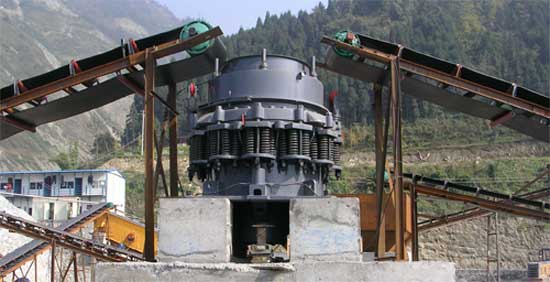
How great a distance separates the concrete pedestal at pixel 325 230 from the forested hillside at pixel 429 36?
232 feet

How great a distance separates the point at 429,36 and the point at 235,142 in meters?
103

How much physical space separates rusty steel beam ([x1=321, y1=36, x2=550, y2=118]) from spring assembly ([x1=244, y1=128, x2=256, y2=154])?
243 cm

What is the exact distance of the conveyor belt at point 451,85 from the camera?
12055 millimetres

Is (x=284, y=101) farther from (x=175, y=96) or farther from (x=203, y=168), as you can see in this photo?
(x=175, y=96)

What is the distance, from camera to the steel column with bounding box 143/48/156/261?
11.1 metres

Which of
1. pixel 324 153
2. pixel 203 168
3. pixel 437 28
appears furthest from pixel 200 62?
pixel 437 28

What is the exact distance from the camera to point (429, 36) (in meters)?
109

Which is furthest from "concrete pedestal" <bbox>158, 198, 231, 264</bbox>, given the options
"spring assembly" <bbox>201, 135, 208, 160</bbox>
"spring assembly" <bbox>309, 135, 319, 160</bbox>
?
"spring assembly" <bbox>309, 135, 319, 160</bbox>

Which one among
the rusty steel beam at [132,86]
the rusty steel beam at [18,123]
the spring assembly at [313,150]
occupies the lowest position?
the spring assembly at [313,150]

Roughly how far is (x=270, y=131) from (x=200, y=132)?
1.27 m

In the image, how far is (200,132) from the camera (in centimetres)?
1146

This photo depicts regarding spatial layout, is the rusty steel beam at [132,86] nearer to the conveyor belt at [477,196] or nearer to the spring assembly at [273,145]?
the spring assembly at [273,145]

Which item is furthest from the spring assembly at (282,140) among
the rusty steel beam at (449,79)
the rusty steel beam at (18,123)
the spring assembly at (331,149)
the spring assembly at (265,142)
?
the rusty steel beam at (18,123)

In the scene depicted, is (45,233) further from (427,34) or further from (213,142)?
(427,34)
